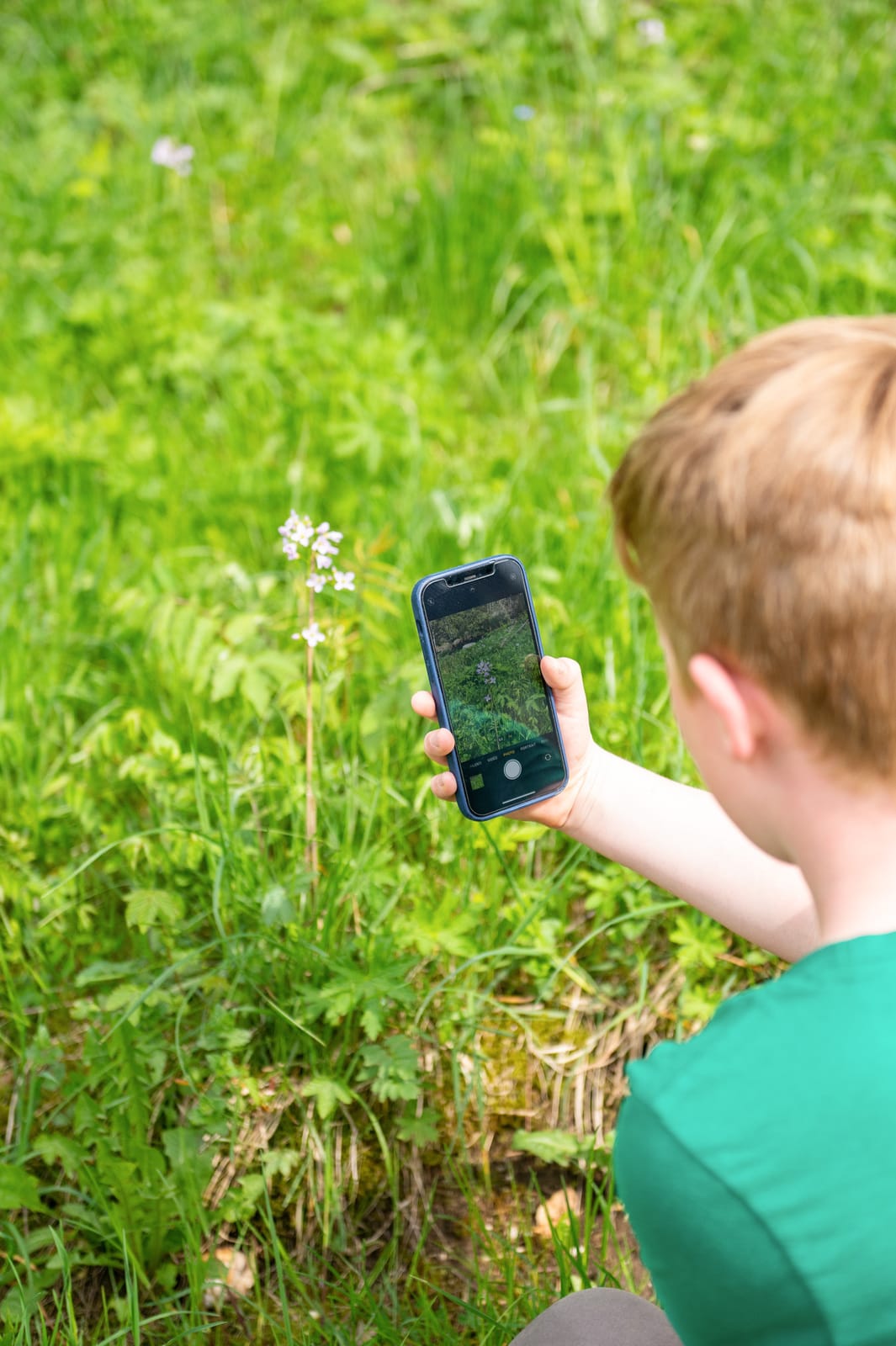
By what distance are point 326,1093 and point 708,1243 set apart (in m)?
0.98

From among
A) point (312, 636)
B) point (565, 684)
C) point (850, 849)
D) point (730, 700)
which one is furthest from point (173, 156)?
point (850, 849)

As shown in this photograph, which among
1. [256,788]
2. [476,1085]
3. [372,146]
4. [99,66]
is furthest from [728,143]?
[476,1085]

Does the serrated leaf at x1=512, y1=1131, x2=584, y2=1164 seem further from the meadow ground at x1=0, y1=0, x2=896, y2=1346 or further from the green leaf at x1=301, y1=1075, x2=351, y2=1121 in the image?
the green leaf at x1=301, y1=1075, x2=351, y2=1121

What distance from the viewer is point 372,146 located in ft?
12.9

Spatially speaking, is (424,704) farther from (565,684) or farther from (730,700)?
(730,700)

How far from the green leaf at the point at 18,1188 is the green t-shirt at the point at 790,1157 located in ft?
3.72

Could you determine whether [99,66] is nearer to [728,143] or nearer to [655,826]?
[728,143]

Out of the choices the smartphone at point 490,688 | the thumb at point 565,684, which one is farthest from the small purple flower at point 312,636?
the thumb at point 565,684

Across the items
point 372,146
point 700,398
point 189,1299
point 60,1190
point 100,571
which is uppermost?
point 372,146

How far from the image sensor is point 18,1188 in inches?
66.8

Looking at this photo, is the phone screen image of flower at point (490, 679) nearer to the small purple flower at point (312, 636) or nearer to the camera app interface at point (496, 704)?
the camera app interface at point (496, 704)

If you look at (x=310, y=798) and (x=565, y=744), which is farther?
(x=310, y=798)

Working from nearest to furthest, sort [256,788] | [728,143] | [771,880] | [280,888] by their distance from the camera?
1. [771,880]
2. [280,888]
3. [256,788]
4. [728,143]

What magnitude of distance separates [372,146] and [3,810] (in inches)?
108
